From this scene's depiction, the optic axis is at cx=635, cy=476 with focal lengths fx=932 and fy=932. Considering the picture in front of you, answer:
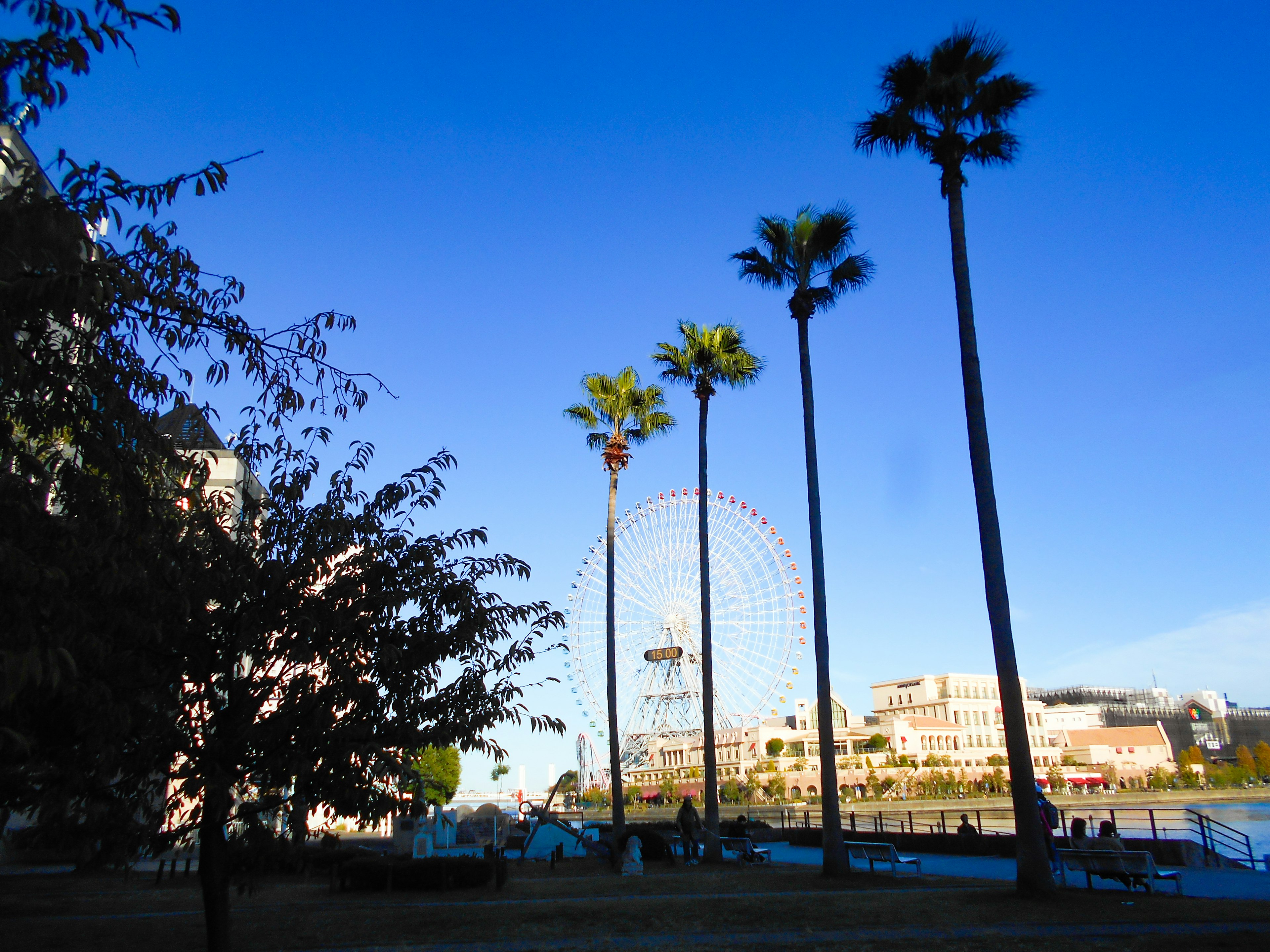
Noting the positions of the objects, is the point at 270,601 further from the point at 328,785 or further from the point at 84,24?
the point at 84,24

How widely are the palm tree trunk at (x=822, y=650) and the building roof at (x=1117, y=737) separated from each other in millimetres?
170499

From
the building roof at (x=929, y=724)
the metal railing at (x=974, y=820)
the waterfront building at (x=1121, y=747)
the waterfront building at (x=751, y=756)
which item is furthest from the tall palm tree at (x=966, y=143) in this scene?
the waterfront building at (x=1121, y=747)

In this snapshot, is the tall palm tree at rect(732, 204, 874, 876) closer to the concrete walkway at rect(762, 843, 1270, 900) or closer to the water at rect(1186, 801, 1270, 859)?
the concrete walkway at rect(762, 843, 1270, 900)

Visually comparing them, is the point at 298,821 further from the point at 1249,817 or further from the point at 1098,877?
the point at 1249,817

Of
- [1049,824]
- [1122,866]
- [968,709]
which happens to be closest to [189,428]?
[1122,866]

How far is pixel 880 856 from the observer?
1925cm

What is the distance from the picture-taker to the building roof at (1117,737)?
557ft

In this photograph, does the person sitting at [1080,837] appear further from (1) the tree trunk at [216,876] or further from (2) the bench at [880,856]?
(1) the tree trunk at [216,876]

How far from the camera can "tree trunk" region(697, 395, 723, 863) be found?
24.4 meters

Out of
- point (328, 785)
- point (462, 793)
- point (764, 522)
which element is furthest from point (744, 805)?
point (328, 785)

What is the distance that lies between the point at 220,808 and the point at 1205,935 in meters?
10.6

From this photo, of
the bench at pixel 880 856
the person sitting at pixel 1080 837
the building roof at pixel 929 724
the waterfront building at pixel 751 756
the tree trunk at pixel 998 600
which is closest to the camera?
the tree trunk at pixel 998 600

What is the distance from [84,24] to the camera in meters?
5.56

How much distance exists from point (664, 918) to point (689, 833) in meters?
11.6
